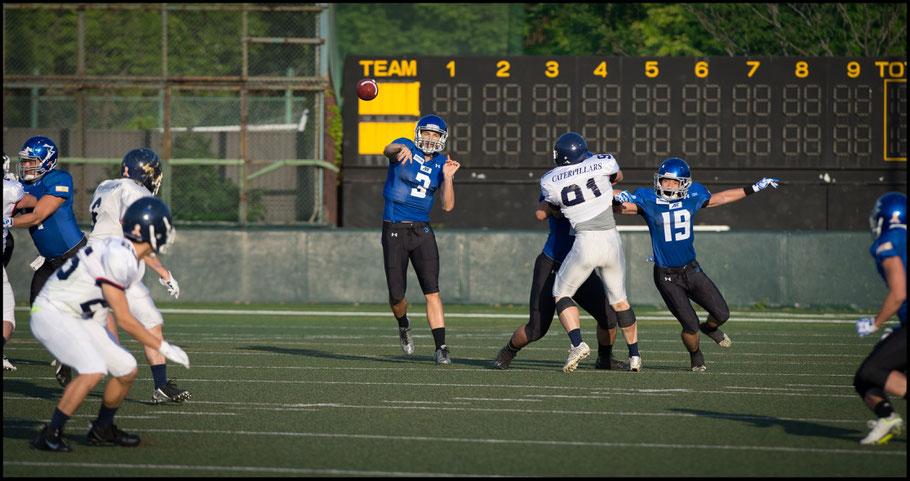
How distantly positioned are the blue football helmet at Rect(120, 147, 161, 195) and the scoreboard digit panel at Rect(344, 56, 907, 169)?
8925mm

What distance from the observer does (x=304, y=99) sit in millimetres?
17922

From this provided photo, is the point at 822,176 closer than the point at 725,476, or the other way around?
the point at 725,476

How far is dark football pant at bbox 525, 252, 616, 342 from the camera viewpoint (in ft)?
31.0

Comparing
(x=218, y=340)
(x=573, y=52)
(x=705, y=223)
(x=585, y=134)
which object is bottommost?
(x=218, y=340)

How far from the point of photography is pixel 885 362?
6316mm

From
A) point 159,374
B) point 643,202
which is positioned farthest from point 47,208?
point 643,202

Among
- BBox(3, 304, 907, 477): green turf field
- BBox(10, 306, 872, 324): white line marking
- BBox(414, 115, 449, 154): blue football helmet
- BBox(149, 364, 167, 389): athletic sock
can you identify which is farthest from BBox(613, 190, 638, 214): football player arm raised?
BBox(10, 306, 872, 324): white line marking

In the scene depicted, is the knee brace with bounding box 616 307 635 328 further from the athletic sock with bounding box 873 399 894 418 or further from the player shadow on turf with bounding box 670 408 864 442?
the athletic sock with bounding box 873 399 894 418

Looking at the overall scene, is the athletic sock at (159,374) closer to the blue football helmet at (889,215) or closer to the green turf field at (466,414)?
the green turf field at (466,414)

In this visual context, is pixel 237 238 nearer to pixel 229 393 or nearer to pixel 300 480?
pixel 229 393

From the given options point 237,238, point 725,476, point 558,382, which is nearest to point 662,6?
point 237,238

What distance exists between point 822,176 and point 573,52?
17.8 meters

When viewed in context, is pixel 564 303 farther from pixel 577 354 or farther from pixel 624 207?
pixel 624 207

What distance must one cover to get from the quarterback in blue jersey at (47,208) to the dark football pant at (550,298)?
12.8 ft
